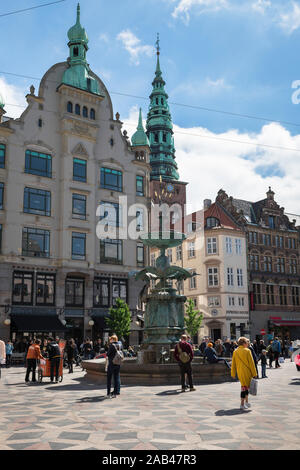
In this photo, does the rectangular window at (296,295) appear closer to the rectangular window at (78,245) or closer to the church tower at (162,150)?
the church tower at (162,150)

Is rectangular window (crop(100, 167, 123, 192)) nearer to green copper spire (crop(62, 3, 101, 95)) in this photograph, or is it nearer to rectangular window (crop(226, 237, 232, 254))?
green copper spire (crop(62, 3, 101, 95))

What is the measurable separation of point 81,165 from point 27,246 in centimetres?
824

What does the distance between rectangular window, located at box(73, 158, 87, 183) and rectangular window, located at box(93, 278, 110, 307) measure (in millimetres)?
8397

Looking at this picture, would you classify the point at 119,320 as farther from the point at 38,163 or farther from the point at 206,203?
the point at 206,203

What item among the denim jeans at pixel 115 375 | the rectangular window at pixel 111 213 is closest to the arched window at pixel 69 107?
the rectangular window at pixel 111 213

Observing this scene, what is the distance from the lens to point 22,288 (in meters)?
34.1

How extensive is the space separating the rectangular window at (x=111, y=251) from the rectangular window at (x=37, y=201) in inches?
213

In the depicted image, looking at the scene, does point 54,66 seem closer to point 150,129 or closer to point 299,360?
point 299,360

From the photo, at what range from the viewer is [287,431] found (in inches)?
304

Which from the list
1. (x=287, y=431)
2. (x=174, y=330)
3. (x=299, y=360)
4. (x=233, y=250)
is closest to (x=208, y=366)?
(x=174, y=330)

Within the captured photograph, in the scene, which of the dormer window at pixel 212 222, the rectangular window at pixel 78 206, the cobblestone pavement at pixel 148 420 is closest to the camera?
the cobblestone pavement at pixel 148 420

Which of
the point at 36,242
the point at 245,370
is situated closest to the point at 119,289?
the point at 36,242

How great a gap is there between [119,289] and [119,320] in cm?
456

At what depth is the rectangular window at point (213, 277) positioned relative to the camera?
53.6m
